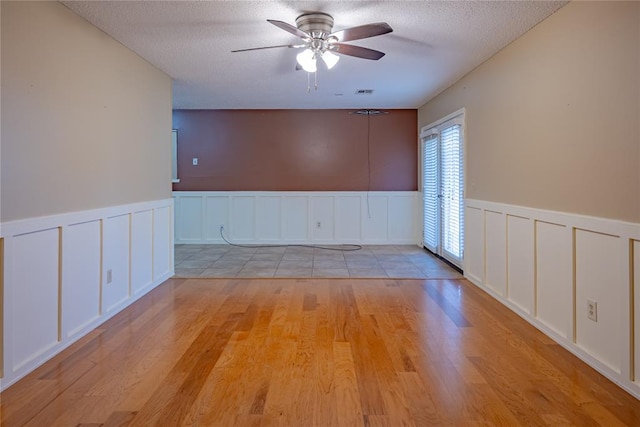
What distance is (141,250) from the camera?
3818 millimetres

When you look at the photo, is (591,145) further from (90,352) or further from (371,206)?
(371,206)

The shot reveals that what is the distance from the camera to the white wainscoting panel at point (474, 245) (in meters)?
4.09

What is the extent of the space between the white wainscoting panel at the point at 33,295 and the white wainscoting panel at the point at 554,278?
10.9 feet

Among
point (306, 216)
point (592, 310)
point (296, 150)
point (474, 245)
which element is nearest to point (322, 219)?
point (306, 216)

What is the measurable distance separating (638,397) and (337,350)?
161cm

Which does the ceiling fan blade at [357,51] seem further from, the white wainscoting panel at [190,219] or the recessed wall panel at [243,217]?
the white wainscoting panel at [190,219]

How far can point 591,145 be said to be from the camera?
2.41 metres

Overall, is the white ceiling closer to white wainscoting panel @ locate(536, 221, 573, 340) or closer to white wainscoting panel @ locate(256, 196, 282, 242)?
white wainscoting panel @ locate(536, 221, 573, 340)

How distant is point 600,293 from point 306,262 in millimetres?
3605

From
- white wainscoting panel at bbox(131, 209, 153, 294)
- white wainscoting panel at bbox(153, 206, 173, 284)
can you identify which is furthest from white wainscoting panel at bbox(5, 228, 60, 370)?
white wainscoting panel at bbox(153, 206, 173, 284)

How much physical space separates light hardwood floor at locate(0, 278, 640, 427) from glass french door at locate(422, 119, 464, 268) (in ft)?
5.45

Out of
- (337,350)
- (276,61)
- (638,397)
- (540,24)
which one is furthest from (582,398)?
(276,61)

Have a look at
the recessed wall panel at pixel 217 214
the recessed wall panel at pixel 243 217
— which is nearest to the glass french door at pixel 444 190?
the recessed wall panel at pixel 243 217

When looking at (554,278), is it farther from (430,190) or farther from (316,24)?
(430,190)
